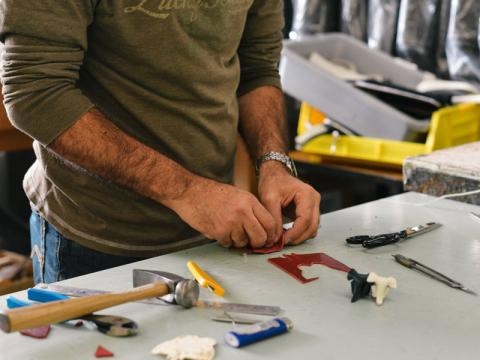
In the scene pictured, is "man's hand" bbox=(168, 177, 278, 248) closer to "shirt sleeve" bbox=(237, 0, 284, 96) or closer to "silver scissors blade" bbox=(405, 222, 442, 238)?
"silver scissors blade" bbox=(405, 222, 442, 238)

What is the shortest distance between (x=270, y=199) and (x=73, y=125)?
1.11 ft

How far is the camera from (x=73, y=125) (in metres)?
1.20

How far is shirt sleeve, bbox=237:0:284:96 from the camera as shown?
5.17 ft

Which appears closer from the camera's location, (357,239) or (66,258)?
(357,239)

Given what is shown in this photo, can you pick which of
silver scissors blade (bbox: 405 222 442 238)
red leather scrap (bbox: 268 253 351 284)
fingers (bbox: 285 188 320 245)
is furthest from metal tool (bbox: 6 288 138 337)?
silver scissors blade (bbox: 405 222 442 238)

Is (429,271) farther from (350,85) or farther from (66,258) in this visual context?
(350,85)

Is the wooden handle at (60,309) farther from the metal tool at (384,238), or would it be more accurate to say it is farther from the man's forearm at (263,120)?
the man's forearm at (263,120)

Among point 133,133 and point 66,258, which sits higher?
point 133,133

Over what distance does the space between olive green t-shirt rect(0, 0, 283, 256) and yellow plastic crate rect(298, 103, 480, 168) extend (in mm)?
918

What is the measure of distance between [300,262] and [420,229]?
250 mm

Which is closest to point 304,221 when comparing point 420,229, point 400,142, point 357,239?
point 357,239

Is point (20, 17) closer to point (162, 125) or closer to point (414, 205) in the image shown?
point (162, 125)

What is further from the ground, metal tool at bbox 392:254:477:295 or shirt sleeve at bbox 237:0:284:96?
shirt sleeve at bbox 237:0:284:96

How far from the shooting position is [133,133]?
1.32 meters
